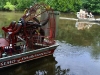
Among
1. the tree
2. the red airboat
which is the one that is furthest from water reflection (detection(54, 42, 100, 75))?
the tree

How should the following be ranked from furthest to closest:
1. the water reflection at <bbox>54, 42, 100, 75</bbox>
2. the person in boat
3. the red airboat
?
the person in boat, the water reflection at <bbox>54, 42, 100, 75</bbox>, the red airboat

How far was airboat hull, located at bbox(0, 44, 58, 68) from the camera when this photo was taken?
1310cm

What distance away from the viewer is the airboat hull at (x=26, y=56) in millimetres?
13096

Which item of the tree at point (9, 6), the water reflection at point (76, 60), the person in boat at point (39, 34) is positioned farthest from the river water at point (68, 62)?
the tree at point (9, 6)

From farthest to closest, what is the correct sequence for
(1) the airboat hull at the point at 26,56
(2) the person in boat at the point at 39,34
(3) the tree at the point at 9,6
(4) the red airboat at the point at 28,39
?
1. (3) the tree at the point at 9,6
2. (2) the person in boat at the point at 39,34
3. (4) the red airboat at the point at 28,39
4. (1) the airboat hull at the point at 26,56

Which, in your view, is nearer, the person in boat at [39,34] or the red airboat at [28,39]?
the red airboat at [28,39]

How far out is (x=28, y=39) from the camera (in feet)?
48.4

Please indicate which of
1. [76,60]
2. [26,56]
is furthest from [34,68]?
[76,60]

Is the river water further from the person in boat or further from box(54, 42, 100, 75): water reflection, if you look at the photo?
the person in boat

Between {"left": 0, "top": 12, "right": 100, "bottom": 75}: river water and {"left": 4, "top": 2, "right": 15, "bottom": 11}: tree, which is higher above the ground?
{"left": 4, "top": 2, "right": 15, "bottom": 11}: tree

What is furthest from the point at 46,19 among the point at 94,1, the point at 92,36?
Result: the point at 94,1

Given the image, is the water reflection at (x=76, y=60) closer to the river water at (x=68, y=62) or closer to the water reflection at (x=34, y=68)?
the river water at (x=68, y=62)

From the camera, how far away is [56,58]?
52.6 feet

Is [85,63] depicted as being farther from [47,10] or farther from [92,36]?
[92,36]
